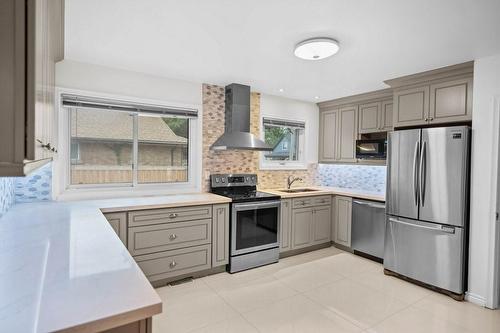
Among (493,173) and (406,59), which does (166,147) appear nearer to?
(406,59)

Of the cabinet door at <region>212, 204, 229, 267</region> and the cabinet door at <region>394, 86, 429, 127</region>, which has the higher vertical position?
the cabinet door at <region>394, 86, 429, 127</region>

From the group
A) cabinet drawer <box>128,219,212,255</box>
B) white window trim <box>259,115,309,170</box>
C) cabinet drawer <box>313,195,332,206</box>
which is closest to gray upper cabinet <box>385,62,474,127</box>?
cabinet drawer <box>313,195,332,206</box>

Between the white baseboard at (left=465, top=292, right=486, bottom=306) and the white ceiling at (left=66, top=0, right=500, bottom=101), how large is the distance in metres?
2.37

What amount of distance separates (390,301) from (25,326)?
9.66 ft

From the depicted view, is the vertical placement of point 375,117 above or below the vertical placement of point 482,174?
above

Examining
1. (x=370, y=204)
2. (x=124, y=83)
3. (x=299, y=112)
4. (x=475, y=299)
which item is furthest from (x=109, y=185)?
(x=475, y=299)

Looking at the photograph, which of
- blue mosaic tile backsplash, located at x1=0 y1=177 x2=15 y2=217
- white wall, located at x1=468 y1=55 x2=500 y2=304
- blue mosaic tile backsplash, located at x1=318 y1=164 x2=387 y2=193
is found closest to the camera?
blue mosaic tile backsplash, located at x1=0 y1=177 x2=15 y2=217

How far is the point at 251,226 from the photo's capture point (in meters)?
3.49

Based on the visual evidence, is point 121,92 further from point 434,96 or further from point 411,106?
point 434,96

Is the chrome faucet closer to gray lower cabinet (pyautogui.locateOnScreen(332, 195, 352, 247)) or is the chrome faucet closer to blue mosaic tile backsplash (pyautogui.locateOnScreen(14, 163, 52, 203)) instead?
gray lower cabinet (pyautogui.locateOnScreen(332, 195, 352, 247))

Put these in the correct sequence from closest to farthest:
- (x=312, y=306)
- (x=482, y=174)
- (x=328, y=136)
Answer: (x=312, y=306), (x=482, y=174), (x=328, y=136)

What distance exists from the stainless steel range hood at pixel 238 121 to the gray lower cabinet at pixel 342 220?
144 cm

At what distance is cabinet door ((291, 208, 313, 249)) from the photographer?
3.94m

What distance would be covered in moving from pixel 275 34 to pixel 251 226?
2244mm
